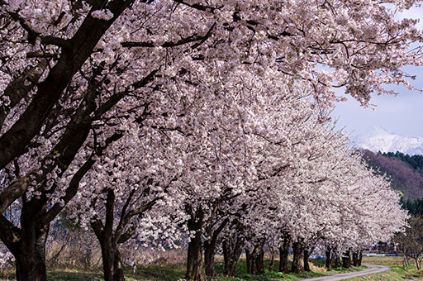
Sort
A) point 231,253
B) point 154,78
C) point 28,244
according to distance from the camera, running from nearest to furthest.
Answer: point 154,78 < point 28,244 < point 231,253

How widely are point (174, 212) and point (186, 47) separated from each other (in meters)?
15.3

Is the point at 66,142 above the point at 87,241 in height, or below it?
above

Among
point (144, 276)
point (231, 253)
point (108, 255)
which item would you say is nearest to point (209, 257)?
point (144, 276)

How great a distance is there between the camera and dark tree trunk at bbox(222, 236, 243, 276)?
123 ft

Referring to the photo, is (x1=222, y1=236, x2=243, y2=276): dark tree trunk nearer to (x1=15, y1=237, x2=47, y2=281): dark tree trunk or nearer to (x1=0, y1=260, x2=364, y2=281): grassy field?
(x1=0, y1=260, x2=364, y2=281): grassy field

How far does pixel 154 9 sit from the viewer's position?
29.8 feet

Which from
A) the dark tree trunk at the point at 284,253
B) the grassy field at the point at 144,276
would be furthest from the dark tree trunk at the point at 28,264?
the dark tree trunk at the point at 284,253

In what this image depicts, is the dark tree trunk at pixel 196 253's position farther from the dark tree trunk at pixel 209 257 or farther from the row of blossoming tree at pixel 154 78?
the row of blossoming tree at pixel 154 78

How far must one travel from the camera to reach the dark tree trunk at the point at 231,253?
37500mm

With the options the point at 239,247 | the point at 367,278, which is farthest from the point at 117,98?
the point at 367,278

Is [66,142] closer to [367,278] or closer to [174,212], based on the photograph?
[174,212]

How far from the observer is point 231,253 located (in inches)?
1539

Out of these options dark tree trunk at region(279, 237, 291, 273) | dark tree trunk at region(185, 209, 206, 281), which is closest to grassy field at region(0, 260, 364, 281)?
dark tree trunk at region(279, 237, 291, 273)

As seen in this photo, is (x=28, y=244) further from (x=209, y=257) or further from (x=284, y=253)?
(x=284, y=253)
